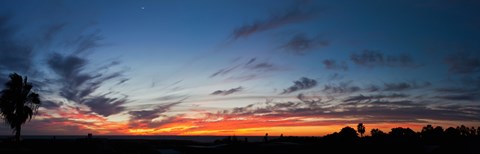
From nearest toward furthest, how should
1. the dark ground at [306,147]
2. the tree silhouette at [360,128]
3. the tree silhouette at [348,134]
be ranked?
the dark ground at [306,147], the tree silhouette at [348,134], the tree silhouette at [360,128]

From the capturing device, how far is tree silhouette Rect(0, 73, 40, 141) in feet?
135

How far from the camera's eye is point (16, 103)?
41.7 meters

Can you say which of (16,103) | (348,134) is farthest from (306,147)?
(16,103)

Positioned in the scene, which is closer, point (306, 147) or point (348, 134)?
point (306, 147)

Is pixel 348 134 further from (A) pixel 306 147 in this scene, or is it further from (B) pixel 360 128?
(B) pixel 360 128

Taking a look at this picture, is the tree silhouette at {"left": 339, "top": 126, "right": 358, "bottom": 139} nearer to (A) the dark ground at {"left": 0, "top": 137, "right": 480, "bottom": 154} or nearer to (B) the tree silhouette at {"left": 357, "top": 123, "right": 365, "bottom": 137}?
(A) the dark ground at {"left": 0, "top": 137, "right": 480, "bottom": 154}

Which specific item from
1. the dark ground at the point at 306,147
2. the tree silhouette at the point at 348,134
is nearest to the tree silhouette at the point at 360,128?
the tree silhouette at the point at 348,134

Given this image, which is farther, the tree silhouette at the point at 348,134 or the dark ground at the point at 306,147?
the tree silhouette at the point at 348,134

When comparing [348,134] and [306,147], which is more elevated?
[348,134]

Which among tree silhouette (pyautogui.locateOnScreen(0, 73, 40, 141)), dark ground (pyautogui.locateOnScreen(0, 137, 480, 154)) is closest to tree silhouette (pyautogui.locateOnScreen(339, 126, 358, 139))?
dark ground (pyautogui.locateOnScreen(0, 137, 480, 154))

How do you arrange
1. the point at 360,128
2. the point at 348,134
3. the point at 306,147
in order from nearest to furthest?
the point at 306,147, the point at 348,134, the point at 360,128

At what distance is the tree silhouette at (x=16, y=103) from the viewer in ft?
135

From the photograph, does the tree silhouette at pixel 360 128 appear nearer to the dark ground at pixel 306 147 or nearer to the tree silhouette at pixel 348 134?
the tree silhouette at pixel 348 134

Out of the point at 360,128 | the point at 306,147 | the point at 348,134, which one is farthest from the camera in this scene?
the point at 360,128
